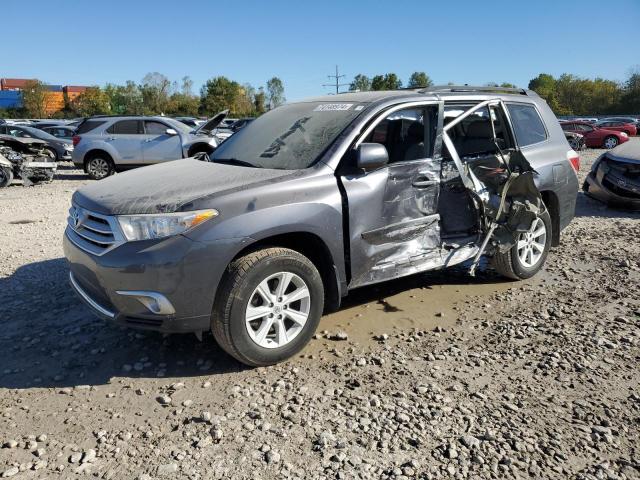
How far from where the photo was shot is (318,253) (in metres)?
3.76

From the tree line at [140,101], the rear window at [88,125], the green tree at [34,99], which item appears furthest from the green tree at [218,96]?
the rear window at [88,125]

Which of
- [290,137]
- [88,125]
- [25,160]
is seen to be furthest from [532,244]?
[88,125]

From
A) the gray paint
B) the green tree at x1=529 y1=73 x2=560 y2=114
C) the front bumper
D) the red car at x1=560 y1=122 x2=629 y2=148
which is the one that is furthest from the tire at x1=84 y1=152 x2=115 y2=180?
the green tree at x1=529 y1=73 x2=560 y2=114

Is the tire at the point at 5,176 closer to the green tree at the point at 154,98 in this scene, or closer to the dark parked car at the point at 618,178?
the dark parked car at the point at 618,178

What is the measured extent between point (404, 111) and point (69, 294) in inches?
139

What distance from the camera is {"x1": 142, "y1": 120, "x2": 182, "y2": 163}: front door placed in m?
13.8

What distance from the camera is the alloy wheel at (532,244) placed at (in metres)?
5.10

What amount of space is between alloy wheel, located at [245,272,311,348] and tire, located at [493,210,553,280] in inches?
91.7

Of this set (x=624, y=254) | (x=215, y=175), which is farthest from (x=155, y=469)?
(x=624, y=254)

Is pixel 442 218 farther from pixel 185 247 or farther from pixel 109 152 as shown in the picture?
pixel 109 152

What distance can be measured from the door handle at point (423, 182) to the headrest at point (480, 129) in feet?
3.02

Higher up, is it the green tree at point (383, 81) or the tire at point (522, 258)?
the green tree at point (383, 81)

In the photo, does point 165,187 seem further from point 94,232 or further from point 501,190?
point 501,190

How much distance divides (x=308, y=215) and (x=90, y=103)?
286ft
